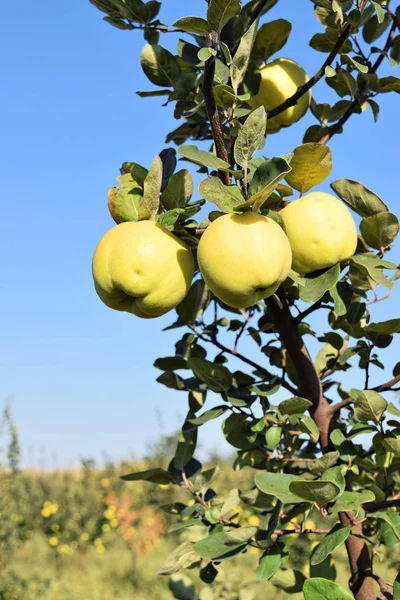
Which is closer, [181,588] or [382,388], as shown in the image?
[382,388]

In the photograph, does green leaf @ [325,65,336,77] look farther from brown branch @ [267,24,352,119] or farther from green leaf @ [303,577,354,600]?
green leaf @ [303,577,354,600]

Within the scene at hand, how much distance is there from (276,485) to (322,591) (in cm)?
40

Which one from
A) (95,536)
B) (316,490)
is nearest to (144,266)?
(316,490)

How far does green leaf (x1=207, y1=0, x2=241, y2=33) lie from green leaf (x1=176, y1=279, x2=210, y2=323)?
0.77 metres

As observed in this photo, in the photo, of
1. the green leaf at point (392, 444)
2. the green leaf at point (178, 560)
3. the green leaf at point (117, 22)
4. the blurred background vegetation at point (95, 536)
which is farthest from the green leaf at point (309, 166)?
the blurred background vegetation at point (95, 536)

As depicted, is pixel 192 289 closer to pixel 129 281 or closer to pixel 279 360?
pixel 279 360

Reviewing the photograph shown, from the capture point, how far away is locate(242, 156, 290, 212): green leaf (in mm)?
1058

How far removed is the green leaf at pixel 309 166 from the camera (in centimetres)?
129

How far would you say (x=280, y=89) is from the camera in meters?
1.74

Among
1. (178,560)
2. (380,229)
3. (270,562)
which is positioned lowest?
(178,560)

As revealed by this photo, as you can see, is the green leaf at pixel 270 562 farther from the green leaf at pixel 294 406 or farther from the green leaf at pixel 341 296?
the green leaf at pixel 341 296

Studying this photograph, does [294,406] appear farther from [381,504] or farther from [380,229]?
[380,229]

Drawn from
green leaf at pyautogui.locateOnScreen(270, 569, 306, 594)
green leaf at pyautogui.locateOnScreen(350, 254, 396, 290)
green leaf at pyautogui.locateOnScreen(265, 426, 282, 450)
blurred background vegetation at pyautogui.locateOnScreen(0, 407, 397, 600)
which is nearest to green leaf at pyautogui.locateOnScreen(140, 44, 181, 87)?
green leaf at pyautogui.locateOnScreen(350, 254, 396, 290)

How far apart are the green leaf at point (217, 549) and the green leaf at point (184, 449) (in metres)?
0.32
